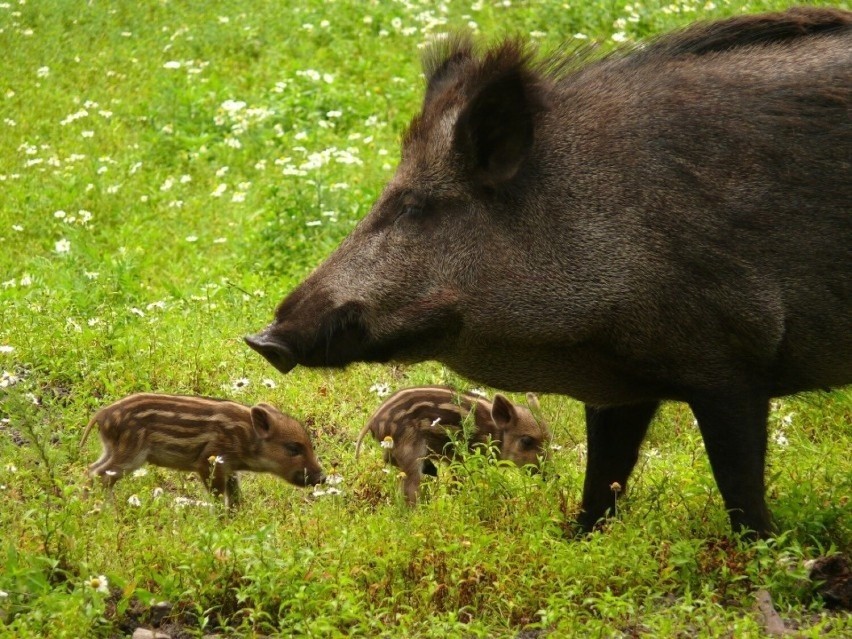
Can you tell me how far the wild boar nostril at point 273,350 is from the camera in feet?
17.2

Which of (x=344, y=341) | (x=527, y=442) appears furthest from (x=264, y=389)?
(x=344, y=341)

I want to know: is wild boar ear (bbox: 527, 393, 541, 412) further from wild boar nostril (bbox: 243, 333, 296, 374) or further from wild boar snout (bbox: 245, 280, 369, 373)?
wild boar nostril (bbox: 243, 333, 296, 374)

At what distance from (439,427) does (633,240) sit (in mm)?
1831

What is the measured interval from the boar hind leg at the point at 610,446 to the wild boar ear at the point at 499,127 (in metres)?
1.07

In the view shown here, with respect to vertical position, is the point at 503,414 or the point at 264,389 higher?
the point at 503,414

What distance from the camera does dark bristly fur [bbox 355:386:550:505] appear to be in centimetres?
662

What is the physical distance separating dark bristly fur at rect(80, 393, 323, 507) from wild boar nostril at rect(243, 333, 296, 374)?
1.27m

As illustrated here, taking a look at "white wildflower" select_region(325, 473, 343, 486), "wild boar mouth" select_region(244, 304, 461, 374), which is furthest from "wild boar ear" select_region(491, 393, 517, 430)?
"wild boar mouth" select_region(244, 304, 461, 374)

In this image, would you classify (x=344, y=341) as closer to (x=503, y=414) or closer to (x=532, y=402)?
(x=503, y=414)

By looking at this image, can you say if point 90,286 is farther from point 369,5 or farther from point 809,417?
point 369,5

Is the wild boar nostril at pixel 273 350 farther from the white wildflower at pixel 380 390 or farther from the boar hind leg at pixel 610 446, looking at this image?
the white wildflower at pixel 380 390

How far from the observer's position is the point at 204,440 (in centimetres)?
658

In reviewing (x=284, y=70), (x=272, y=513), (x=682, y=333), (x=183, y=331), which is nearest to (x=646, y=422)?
(x=682, y=333)

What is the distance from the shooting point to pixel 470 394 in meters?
7.04
